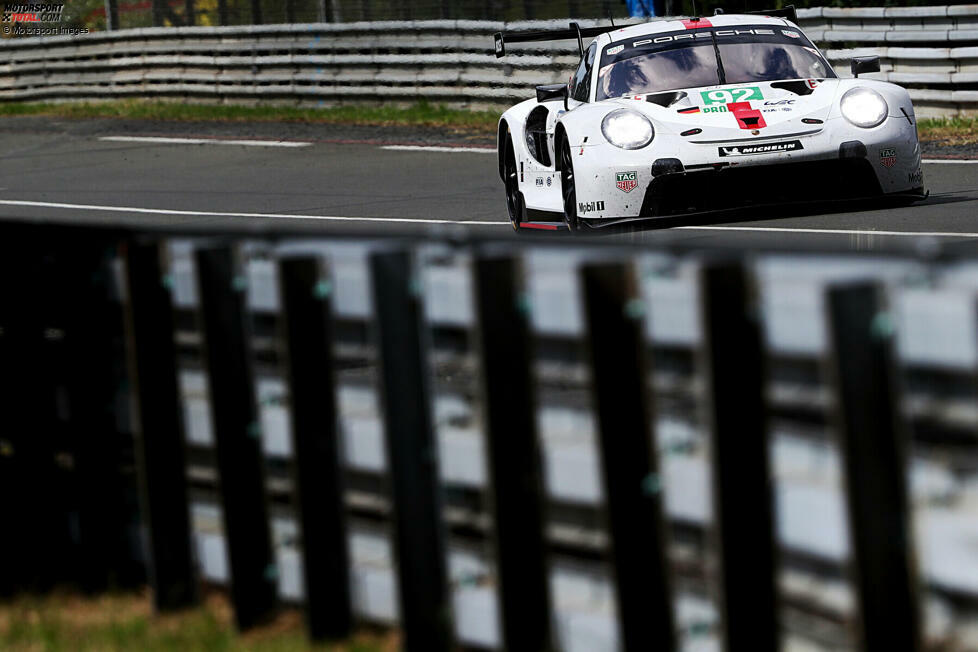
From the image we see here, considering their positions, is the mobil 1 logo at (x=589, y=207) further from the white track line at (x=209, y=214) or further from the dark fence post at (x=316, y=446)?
the dark fence post at (x=316, y=446)

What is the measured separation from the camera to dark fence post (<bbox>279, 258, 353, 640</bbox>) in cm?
361

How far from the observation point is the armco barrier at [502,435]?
2762 mm

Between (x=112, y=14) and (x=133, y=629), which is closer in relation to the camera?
(x=133, y=629)

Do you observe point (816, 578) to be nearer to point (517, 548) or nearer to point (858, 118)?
point (517, 548)

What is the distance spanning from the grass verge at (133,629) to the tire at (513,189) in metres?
7.14

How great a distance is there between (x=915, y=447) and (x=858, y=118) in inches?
270

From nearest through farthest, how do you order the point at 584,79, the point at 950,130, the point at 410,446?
the point at 410,446
the point at 584,79
the point at 950,130

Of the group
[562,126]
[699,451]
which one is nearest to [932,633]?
[699,451]

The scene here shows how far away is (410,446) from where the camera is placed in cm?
346

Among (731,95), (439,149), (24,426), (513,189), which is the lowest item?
(439,149)

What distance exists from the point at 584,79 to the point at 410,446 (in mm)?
7738

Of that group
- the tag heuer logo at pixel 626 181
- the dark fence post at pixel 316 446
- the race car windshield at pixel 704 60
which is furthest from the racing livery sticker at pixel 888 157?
the dark fence post at pixel 316 446

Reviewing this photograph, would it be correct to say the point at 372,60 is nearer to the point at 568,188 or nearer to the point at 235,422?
the point at 568,188

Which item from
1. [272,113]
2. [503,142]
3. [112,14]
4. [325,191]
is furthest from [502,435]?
[112,14]
